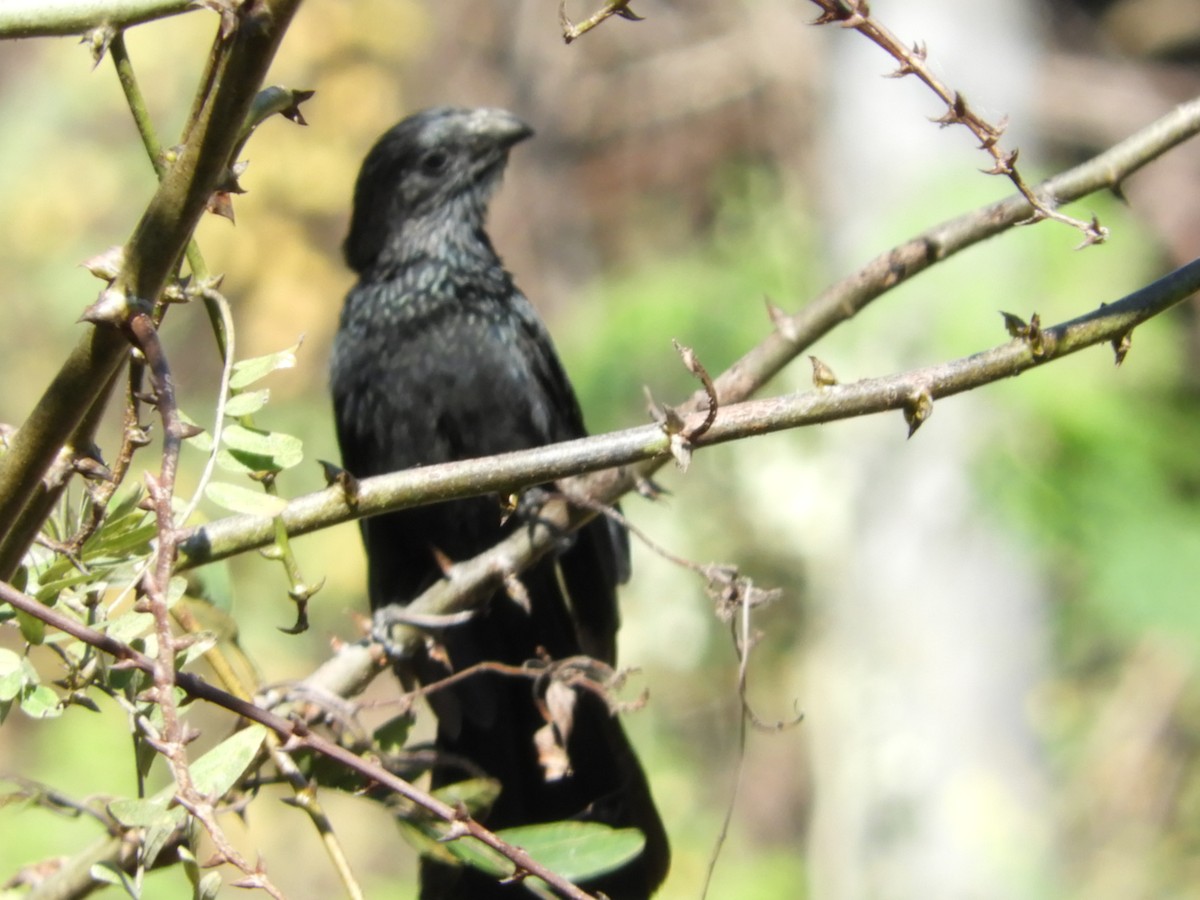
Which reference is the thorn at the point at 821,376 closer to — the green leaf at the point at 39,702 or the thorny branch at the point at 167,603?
the thorny branch at the point at 167,603

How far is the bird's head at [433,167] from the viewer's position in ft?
13.1

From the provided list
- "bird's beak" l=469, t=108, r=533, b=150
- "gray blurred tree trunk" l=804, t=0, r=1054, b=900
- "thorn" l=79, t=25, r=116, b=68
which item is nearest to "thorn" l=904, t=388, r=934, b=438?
"thorn" l=79, t=25, r=116, b=68

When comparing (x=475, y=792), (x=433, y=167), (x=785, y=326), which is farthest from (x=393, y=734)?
(x=433, y=167)

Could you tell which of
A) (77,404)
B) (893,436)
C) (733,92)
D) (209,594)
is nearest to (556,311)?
(733,92)

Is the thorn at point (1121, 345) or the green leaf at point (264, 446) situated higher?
the green leaf at point (264, 446)

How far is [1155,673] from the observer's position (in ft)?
24.4

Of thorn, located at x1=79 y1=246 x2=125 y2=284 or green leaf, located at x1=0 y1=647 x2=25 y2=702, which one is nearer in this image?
thorn, located at x1=79 y1=246 x2=125 y2=284

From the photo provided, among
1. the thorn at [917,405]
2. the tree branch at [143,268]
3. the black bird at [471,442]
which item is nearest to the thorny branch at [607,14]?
the tree branch at [143,268]

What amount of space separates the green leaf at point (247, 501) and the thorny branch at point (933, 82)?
0.70 meters

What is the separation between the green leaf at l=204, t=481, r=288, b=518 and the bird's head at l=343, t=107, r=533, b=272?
257 cm

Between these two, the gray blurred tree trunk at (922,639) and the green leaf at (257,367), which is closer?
the green leaf at (257,367)

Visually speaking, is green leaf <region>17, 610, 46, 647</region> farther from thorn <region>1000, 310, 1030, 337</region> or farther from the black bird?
the black bird

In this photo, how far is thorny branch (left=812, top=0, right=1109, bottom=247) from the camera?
1.40 m

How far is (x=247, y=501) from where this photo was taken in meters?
1.46
